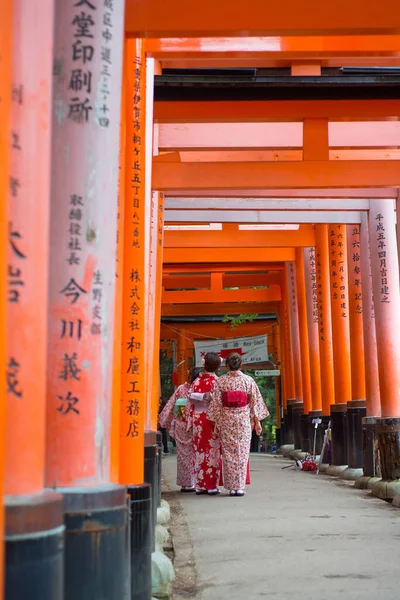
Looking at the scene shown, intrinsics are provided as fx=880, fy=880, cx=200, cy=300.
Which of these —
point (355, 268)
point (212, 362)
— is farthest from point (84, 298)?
point (355, 268)

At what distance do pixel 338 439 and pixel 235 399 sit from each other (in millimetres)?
4473

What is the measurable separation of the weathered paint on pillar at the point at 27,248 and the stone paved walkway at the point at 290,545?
8.32ft

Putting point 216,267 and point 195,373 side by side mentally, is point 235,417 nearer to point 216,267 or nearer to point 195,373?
point 195,373

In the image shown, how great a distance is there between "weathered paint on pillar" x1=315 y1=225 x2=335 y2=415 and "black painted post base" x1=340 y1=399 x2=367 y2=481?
8.97 ft

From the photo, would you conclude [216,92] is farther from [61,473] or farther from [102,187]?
[61,473]

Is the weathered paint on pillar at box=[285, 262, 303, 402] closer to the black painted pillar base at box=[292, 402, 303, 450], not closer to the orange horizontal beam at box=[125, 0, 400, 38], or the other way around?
the black painted pillar base at box=[292, 402, 303, 450]

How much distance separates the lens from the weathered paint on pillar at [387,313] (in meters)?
10.9

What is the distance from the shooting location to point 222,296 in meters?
21.9

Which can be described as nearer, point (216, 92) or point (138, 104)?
point (138, 104)

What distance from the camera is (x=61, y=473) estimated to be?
327 centimetres

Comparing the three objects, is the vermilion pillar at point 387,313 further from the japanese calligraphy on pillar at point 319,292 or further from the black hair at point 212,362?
the japanese calligraphy on pillar at point 319,292

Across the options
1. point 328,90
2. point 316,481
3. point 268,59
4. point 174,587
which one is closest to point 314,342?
point 316,481

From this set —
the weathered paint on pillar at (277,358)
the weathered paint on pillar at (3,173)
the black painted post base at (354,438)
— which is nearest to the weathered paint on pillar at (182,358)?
the weathered paint on pillar at (277,358)

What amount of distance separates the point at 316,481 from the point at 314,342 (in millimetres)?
5011
